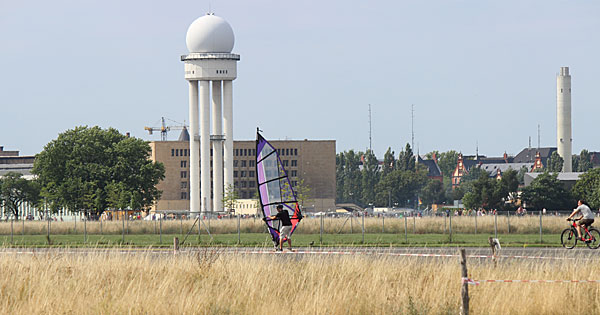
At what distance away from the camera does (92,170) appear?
10400 centimetres

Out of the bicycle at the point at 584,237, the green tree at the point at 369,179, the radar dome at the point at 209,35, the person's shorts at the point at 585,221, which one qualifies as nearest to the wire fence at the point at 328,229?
the bicycle at the point at 584,237

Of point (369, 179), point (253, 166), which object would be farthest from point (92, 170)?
point (369, 179)

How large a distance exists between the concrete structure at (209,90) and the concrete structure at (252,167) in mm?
34996

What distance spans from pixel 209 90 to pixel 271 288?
10918 centimetres

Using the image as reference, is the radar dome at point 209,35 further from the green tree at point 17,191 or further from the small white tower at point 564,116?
the small white tower at point 564,116

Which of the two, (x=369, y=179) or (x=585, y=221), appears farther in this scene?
(x=369, y=179)

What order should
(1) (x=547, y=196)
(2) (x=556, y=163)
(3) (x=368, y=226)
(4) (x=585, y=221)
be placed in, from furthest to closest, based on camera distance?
(2) (x=556, y=163) → (1) (x=547, y=196) → (3) (x=368, y=226) → (4) (x=585, y=221)

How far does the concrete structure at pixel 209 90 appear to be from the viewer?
123 meters

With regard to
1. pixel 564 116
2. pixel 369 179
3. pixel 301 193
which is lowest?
pixel 301 193

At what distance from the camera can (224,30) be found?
12356cm

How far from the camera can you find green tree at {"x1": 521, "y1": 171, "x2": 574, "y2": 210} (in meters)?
111

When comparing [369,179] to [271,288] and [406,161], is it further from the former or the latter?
[271,288]

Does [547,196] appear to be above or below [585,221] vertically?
below

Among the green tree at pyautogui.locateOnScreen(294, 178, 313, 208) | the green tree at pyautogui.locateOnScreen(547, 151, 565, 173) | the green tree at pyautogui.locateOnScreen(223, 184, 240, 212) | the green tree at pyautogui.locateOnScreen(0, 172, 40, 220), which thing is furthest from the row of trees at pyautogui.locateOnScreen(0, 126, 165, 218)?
the green tree at pyautogui.locateOnScreen(547, 151, 565, 173)
